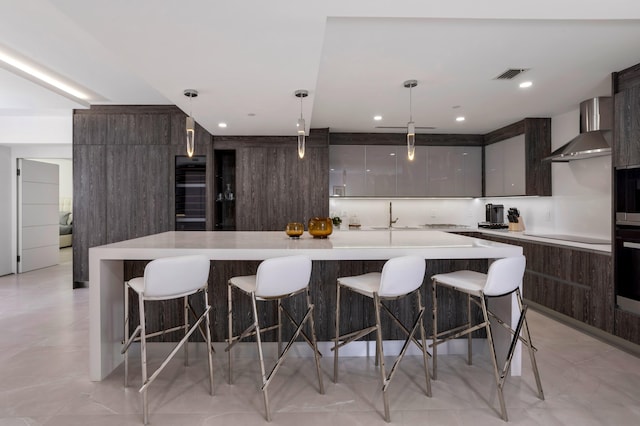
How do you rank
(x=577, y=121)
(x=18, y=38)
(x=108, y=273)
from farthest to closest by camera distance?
1. (x=577, y=121)
2. (x=18, y=38)
3. (x=108, y=273)

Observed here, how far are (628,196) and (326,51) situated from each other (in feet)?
9.34

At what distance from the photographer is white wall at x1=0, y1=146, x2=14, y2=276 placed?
6250 millimetres

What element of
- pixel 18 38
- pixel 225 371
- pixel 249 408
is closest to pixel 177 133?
pixel 18 38

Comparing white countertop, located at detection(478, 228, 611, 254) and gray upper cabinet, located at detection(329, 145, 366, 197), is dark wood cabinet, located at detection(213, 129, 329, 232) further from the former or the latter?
white countertop, located at detection(478, 228, 611, 254)

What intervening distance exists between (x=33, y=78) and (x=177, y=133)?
5.46ft

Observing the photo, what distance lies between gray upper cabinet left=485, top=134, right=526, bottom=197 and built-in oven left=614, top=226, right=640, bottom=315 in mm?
1779

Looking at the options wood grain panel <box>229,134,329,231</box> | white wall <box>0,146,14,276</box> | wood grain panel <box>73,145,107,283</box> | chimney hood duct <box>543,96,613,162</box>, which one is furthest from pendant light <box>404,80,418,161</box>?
white wall <box>0,146,14,276</box>

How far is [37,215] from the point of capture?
6859mm

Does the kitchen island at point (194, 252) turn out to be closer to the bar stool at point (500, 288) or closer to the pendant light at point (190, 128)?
the bar stool at point (500, 288)

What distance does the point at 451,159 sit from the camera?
5977mm

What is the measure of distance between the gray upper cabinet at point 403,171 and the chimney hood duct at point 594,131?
80.4 inches

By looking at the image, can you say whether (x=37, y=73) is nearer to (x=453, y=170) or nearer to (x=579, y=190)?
(x=453, y=170)

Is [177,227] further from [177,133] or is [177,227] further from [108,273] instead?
[108,273]

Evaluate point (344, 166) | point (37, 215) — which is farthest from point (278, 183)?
point (37, 215)
